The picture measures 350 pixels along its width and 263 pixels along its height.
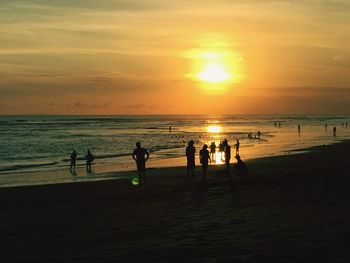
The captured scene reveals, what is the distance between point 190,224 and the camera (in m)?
9.91

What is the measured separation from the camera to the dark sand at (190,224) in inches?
295

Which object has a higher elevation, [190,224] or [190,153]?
[190,153]

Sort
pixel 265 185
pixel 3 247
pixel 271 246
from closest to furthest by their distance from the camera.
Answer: pixel 271 246 < pixel 3 247 < pixel 265 185

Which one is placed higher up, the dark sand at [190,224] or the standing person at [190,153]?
the standing person at [190,153]

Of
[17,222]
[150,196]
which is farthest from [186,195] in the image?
[17,222]

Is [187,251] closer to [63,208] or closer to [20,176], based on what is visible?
[63,208]

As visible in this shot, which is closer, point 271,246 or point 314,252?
point 314,252

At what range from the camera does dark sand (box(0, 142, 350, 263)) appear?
7.49 meters

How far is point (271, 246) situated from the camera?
24.8 ft

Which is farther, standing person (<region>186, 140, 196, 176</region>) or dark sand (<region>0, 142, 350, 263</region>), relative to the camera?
standing person (<region>186, 140, 196, 176</region>)

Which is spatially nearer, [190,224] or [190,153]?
[190,224]

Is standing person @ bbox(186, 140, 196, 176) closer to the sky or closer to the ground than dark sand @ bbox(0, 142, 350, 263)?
closer to the sky

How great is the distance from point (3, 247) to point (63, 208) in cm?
493

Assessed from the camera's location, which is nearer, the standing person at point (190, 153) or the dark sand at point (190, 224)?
the dark sand at point (190, 224)
